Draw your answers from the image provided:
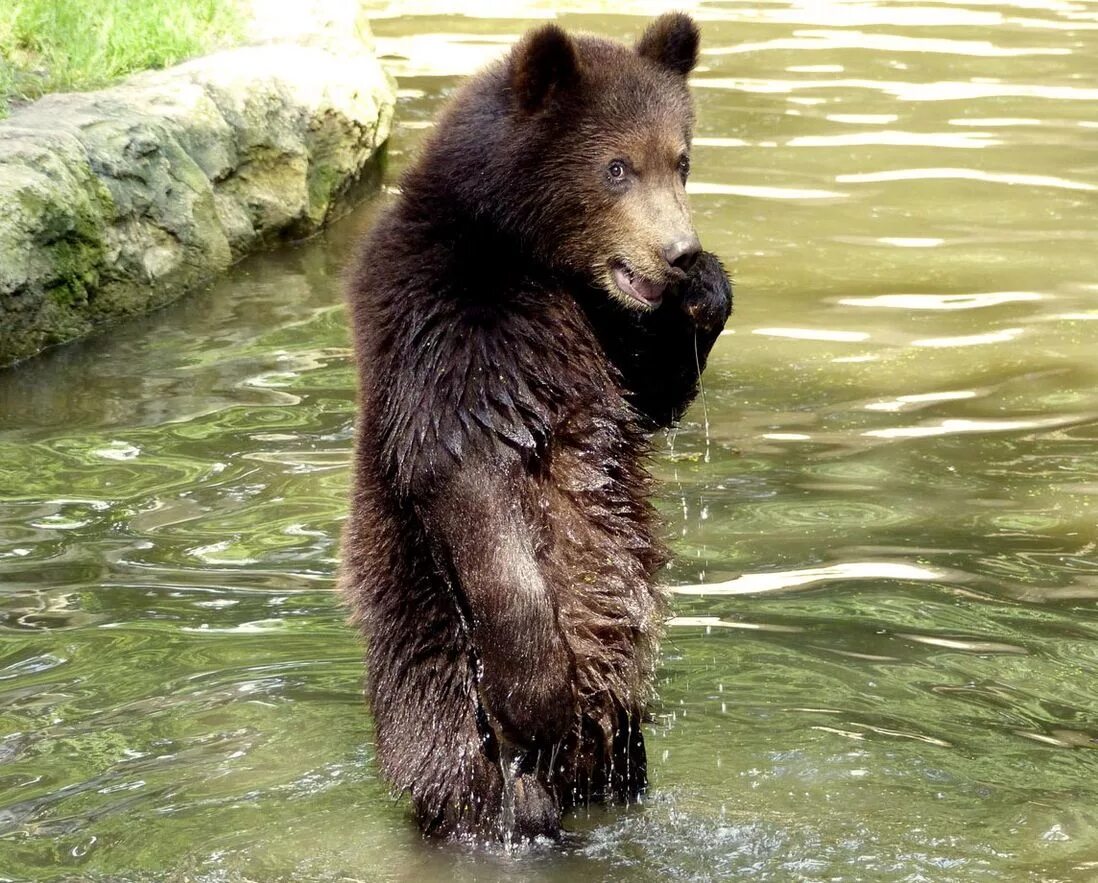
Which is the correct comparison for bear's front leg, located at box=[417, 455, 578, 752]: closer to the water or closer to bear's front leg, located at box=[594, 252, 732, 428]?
the water

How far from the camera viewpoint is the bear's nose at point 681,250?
196 inches

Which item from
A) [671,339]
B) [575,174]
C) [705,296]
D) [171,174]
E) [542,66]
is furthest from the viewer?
[171,174]

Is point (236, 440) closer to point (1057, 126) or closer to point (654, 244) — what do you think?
point (654, 244)

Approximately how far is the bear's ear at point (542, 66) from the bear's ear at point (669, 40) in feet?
1.29

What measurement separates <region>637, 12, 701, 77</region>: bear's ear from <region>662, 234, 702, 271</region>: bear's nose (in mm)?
685

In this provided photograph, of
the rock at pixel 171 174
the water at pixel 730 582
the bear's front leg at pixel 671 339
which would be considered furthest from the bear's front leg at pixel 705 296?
the rock at pixel 171 174

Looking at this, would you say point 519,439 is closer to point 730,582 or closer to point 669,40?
point 669,40

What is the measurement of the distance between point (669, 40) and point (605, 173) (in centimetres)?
57

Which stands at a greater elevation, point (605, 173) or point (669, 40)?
point (669, 40)

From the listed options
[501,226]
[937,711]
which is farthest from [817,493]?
[501,226]

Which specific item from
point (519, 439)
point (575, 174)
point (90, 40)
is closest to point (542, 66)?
point (575, 174)

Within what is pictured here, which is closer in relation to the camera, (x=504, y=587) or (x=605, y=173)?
(x=504, y=587)

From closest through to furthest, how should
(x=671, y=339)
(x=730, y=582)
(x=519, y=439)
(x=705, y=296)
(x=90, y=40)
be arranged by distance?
(x=519, y=439) < (x=705, y=296) < (x=671, y=339) < (x=730, y=582) < (x=90, y=40)

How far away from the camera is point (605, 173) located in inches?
199
